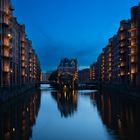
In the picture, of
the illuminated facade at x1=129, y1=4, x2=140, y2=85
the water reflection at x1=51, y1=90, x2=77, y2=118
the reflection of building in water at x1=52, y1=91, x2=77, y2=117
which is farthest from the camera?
the illuminated facade at x1=129, y1=4, x2=140, y2=85

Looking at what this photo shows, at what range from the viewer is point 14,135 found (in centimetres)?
3250

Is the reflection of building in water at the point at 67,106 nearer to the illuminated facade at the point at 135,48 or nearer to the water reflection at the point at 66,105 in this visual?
the water reflection at the point at 66,105

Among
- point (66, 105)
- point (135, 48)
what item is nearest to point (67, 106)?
point (66, 105)

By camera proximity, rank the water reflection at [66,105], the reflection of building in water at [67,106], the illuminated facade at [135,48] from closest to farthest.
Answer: the water reflection at [66,105], the reflection of building in water at [67,106], the illuminated facade at [135,48]

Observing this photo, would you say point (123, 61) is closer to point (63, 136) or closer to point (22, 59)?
point (22, 59)

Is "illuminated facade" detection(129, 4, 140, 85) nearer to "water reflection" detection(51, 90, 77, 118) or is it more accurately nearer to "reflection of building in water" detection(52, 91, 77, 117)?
"water reflection" detection(51, 90, 77, 118)

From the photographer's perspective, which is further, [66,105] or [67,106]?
[66,105]

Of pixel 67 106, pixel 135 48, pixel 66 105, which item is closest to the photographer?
pixel 67 106

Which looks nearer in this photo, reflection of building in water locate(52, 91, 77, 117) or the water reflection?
the water reflection

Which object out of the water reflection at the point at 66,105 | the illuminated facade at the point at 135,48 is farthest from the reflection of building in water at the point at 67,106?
the illuminated facade at the point at 135,48

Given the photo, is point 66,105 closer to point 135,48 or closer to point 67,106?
point 67,106

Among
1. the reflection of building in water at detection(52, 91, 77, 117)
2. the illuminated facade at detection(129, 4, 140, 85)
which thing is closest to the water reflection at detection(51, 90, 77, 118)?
the reflection of building in water at detection(52, 91, 77, 117)

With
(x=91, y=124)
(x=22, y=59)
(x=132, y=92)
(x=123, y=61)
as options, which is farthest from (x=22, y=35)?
(x=91, y=124)

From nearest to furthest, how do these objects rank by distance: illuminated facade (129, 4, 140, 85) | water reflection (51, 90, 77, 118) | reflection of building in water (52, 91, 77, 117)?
water reflection (51, 90, 77, 118)
reflection of building in water (52, 91, 77, 117)
illuminated facade (129, 4, 140, 85)
